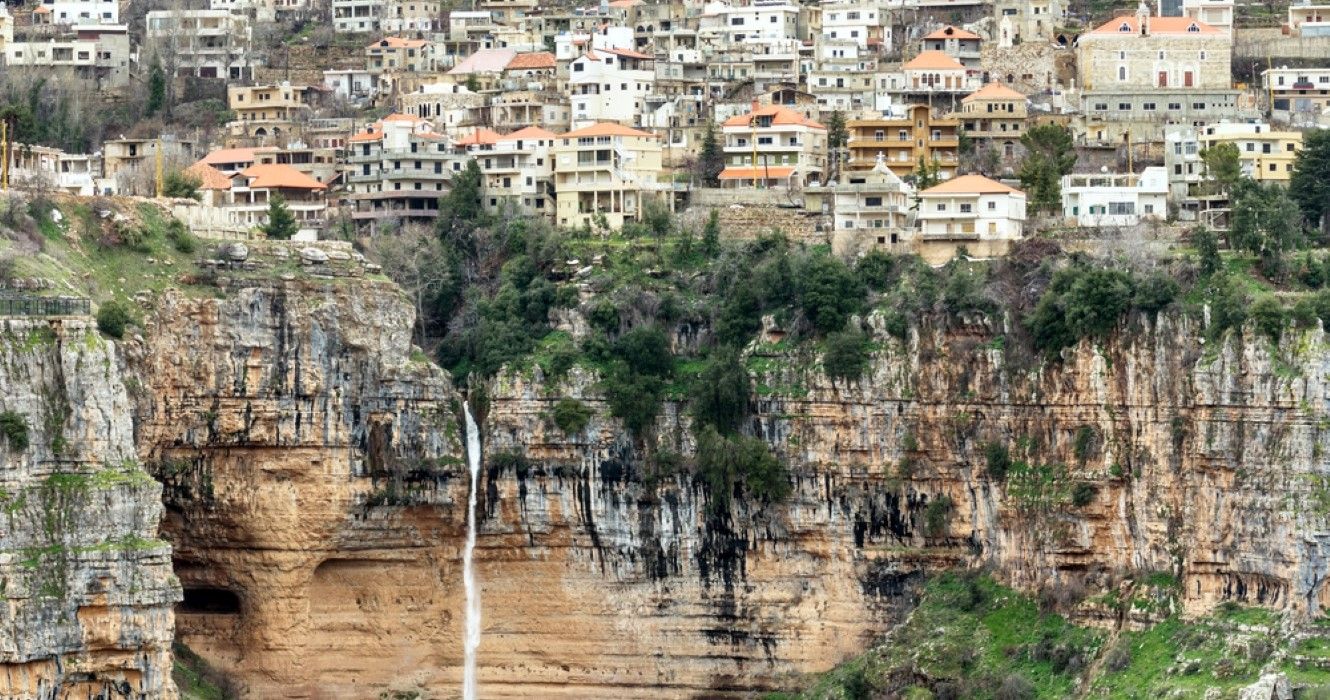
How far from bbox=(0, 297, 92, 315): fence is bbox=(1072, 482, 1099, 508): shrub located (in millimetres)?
19682

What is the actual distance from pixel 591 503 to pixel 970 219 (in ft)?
33.6

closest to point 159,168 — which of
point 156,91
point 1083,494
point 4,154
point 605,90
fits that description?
point 4,154

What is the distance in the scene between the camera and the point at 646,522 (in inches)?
3354

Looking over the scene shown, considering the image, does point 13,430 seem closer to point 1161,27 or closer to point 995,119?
point 995,119

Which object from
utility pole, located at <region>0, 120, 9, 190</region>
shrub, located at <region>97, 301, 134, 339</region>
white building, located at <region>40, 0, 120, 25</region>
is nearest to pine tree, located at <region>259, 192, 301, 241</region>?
utility pole, located at <region>0, 120, 9, 190</region>

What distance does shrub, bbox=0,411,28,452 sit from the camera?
244 ft

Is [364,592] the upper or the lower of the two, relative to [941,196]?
lower

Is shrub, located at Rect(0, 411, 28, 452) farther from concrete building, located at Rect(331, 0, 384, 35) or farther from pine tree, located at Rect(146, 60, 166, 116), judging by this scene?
concrete building, located at Rect(331, 0, 384, 35)

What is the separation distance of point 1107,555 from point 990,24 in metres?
26.7

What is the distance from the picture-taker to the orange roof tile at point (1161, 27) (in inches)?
3848

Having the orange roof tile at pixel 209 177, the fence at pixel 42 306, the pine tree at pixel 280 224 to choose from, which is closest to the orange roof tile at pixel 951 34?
the orange roof tile at pixel 209 177

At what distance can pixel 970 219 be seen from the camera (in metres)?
87.4

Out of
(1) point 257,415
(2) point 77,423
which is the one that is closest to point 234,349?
(1) point 257,415

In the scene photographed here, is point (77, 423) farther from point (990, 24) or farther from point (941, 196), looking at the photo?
point (990, 24)
